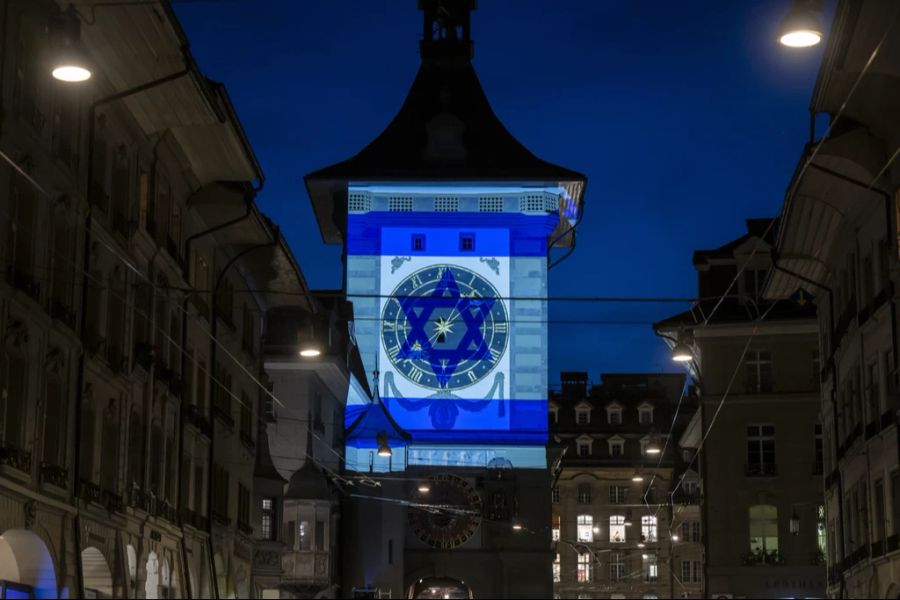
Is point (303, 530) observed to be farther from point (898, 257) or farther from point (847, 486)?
point (898, 257)

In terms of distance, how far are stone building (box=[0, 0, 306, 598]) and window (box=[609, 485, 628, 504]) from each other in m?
78.4

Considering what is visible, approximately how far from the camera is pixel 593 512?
120 meters

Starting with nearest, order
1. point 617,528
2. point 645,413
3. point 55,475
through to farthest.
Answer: point 55,475 < point 617,528 < point 645,413

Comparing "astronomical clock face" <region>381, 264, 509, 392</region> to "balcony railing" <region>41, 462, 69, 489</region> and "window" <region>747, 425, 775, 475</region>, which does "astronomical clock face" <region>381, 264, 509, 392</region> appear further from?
"balcony railing" <region>41, 462, 69, 489</region>

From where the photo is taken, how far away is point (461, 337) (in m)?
77.1

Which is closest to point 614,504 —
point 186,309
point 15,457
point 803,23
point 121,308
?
point 186,309

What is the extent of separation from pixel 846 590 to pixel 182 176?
1674cm

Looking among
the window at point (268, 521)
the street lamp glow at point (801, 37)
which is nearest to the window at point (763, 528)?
the window at point (268, 521)

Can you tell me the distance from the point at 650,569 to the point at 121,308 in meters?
90.8

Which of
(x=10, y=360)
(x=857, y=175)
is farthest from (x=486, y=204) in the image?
(x=10, y=360)

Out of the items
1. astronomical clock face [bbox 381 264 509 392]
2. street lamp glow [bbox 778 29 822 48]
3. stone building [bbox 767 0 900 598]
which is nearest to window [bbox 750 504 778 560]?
stone building [bbox 767 0 900 598]

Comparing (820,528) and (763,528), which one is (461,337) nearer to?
(763,528)

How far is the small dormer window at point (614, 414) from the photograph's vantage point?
124m

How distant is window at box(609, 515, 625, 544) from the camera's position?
119500 millimetres
